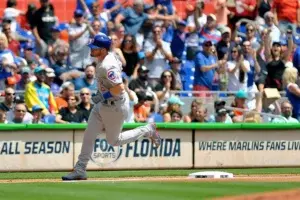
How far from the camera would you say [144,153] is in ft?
54.5

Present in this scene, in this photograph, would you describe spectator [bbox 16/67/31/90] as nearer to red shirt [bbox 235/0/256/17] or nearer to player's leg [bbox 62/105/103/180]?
player's leg [bbox 62/105/103/180]

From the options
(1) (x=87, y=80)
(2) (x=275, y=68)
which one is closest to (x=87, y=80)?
(1) (x=87, y=80)

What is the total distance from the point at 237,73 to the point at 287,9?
131 inches

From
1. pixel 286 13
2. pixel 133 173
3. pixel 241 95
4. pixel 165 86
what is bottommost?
pixel 133 173

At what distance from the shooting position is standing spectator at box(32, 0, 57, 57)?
64.6ft

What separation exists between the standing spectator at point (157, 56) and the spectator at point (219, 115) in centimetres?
207

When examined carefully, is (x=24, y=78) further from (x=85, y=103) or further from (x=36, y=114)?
(x=85, y=103)

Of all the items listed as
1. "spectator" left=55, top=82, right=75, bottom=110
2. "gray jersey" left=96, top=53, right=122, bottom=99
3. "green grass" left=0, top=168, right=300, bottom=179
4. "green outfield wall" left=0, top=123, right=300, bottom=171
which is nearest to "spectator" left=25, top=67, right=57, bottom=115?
"spectator" left=55, top=82, right=75, bottom=110

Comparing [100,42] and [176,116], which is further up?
[100,42]

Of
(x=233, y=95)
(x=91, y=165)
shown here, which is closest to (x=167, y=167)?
(x=91, y=165)

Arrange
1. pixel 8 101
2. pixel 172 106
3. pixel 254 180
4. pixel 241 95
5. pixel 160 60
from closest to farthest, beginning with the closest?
pixel 254 180
pixel 8 101
pixel 172 106
pixel 241 95
pixel 160 60

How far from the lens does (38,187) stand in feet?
40.5

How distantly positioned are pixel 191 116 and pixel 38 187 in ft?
19.1

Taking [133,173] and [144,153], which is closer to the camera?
[133,173]
